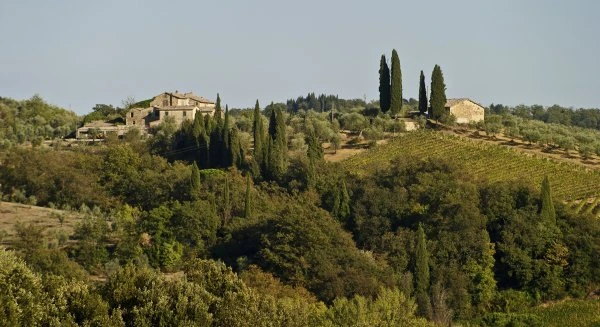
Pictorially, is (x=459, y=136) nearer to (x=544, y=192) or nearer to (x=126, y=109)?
(x=544, y=192)

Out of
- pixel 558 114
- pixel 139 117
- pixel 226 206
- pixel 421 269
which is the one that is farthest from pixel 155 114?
pixel 558 114

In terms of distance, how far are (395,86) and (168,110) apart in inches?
667

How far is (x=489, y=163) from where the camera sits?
2516 inches

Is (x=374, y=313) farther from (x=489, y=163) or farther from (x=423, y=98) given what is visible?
(x=423, y=98)

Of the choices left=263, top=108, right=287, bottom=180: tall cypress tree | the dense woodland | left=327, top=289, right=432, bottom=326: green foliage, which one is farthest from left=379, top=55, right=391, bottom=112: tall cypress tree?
left=327, top=289, right=432, bottom=326: green foliage

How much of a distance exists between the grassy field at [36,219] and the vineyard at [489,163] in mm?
17315

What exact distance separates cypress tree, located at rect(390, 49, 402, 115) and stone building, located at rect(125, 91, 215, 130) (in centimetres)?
1321

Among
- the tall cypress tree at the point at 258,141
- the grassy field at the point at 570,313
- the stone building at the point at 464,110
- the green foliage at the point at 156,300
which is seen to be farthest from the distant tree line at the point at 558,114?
the green foliage at the point at 156,300

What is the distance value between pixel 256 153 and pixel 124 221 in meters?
12.4

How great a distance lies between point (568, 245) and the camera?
50844mm

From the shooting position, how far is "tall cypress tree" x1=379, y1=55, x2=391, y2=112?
242ft

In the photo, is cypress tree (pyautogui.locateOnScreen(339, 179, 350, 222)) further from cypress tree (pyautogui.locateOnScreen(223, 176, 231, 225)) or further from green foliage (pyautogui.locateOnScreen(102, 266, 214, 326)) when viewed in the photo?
green foliage (pyautogui.locateOnScreen(102, 266, 214, 326))

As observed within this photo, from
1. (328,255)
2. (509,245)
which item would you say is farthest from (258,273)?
(509,245)

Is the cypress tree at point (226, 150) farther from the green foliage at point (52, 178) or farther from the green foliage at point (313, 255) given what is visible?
the green foliage at point (313, 255)
